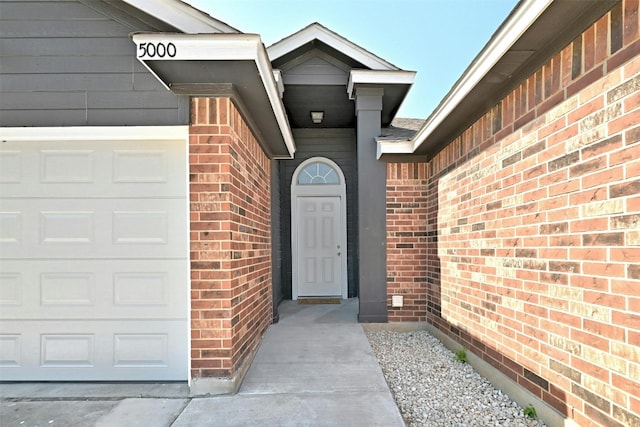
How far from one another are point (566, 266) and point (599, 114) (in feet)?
3.00

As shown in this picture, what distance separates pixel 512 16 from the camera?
2.20m

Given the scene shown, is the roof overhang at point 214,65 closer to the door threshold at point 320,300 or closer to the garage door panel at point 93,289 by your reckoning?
the garage door panel at point 93,289

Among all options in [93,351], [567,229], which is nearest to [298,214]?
[93,351]

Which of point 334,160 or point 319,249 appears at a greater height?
point 334,160

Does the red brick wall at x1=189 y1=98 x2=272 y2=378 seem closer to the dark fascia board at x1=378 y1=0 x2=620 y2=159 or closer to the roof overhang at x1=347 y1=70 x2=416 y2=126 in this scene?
the dark fascia board at x1=378 y1=0 x2=620 y2=159

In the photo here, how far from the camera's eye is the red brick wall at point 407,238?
16.8 ft

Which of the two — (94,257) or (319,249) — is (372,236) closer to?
(319,249)

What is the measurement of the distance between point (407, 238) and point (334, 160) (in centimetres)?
257

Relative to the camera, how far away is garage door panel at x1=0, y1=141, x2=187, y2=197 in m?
3.10

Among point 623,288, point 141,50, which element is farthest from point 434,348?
point 141,50

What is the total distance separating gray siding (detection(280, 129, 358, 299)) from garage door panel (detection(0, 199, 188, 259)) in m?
3.86

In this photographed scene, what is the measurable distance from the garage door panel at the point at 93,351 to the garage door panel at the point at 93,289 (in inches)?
3.8

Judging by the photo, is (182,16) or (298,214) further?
(298,214)

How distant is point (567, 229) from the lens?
7.25 ft
